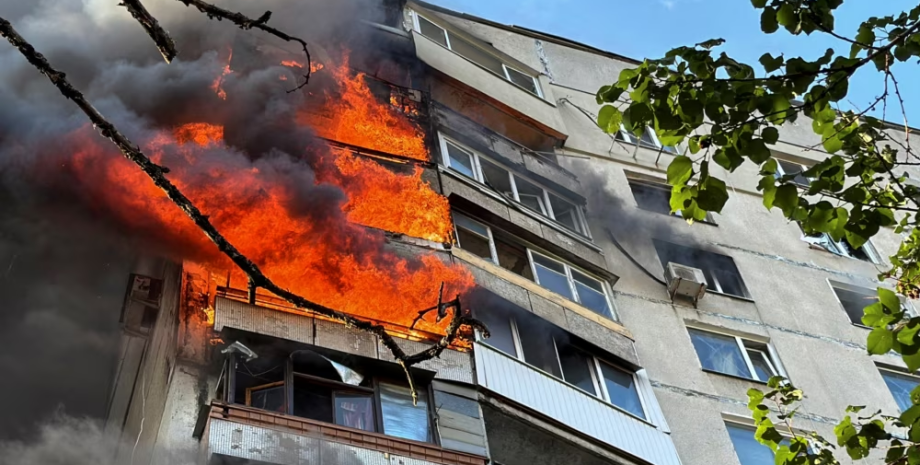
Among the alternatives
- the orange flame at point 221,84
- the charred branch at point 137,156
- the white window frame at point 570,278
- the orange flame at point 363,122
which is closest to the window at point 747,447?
the white window frame at point 570,278

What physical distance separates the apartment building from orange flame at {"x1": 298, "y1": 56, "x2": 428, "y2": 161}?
0.48 m

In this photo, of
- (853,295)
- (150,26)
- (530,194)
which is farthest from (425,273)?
(853,295)

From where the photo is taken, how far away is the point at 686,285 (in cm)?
1722

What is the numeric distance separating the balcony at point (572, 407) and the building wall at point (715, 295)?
1.04 meters

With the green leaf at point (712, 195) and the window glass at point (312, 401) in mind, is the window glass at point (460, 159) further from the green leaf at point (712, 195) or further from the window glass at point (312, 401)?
the green leaf at point (712, 195)

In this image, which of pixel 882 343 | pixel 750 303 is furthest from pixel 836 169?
pixel 750 303

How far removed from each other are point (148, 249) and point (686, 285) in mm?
9057

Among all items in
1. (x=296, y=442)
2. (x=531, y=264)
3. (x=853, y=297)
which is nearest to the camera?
(x=296, y=442)

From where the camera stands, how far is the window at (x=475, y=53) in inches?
824

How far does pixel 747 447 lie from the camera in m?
15.0

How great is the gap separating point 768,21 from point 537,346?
7905mm

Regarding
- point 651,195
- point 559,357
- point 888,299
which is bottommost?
point 888,299

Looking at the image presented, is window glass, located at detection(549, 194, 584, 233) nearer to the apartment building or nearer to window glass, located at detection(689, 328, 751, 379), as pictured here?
the apartment building

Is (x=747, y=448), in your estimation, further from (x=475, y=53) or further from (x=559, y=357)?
(x=475, y=53)
